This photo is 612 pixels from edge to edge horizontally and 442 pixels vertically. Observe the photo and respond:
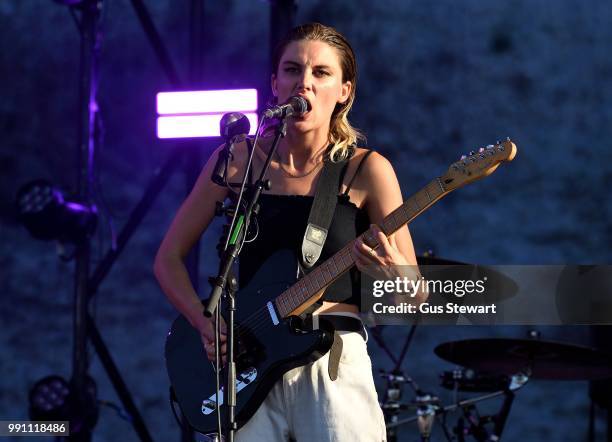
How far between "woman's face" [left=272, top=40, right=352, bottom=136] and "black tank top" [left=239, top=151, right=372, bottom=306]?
0.67ft

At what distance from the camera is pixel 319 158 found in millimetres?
3189

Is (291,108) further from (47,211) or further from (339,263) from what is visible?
(47,211)

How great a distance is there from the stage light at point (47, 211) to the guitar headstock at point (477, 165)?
3407 mm

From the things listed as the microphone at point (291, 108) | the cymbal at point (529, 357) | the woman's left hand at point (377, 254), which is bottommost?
the woman's left hand at point (377, 254)

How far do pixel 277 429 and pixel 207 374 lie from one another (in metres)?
0.39

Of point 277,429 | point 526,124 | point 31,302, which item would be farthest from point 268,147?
point 31,302

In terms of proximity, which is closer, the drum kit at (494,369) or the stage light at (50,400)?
the drum kit at (494,369)

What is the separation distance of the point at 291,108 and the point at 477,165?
0.58 meters

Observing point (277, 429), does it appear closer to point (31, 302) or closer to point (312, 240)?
point (312, 240)

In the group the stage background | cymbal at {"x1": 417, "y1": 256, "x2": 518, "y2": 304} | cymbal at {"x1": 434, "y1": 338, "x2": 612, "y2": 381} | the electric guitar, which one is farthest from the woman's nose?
the stage background

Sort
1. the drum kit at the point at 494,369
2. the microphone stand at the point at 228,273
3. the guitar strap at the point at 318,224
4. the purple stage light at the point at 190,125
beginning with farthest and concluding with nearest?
1. the purple stage light at the point at 190,125
2. the drum kit at the point at 494,369
3. the guitar strap at the point at 318,224
4. the microphone stand at the point at 228,273

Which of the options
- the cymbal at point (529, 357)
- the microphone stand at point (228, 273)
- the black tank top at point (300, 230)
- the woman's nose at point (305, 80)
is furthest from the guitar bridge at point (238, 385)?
the cymbal at point (529, 357)

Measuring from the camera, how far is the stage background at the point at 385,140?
6.65 meters

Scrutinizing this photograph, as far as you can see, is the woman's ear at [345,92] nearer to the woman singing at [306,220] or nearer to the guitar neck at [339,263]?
the woman singing at [306,220]
